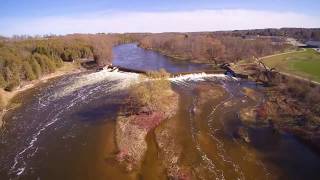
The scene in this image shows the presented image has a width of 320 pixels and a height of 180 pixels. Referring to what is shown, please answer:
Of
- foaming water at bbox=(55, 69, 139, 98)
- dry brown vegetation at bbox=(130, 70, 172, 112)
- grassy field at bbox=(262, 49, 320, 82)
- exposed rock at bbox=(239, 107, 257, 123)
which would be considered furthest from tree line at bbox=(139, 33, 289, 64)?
exposed rock at bbox=(239, 107, 257, 123)

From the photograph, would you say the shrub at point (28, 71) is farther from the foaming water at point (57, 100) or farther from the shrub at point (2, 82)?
the shrub at point (2, 82)

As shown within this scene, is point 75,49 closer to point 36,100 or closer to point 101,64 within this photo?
point 101,64

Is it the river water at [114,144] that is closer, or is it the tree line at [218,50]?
the river water at [114,144]

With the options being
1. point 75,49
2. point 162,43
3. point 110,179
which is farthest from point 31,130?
point 162,43

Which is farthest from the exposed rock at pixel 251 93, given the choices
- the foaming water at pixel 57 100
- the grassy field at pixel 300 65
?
the foaming water at pixel 57 100

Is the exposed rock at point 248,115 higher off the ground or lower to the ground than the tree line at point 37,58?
lower

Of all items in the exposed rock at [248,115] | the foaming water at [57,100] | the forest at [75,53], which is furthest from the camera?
the forest at [75,53]

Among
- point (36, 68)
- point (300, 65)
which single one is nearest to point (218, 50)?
point (300, 65)

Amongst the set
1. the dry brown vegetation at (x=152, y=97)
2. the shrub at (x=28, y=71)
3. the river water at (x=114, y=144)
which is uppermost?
the shrub at (x=28, y=71)
